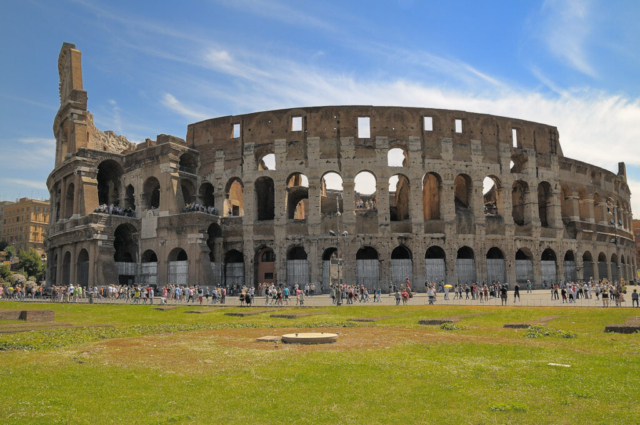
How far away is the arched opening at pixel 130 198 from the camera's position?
48.9 m

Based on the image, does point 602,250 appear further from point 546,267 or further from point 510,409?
point 510,409

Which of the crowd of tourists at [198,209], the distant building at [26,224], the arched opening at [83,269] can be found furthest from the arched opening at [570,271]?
the distant building at [26,224]

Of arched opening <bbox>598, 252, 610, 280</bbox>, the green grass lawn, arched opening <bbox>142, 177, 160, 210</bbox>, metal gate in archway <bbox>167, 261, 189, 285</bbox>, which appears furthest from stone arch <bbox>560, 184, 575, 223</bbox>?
arched opening <bbox>142, 177, 160, 210</bbox>

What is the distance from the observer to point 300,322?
1967 cm

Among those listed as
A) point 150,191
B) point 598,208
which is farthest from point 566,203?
point 150,191

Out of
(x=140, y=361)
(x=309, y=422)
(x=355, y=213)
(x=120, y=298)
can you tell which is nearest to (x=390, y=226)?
(x=355, y=213)

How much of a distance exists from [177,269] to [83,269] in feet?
26.0

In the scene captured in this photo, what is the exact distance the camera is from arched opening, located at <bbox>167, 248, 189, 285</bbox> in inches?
1663

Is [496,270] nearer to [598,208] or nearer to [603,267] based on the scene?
[603,267]

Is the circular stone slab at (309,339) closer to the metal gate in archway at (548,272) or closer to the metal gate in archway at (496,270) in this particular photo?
the metal gate in archway at (496,270)

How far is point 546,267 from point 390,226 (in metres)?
15.5

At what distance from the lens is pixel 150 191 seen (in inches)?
1858

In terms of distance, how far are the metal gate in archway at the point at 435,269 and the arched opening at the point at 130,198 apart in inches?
1073

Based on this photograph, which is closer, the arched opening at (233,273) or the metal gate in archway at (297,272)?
the metal gate in archway at (297,272)
